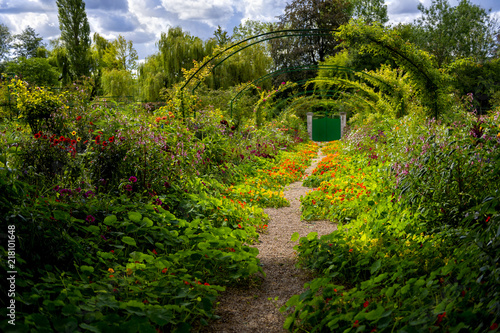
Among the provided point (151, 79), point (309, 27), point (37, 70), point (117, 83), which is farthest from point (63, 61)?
point (309, 27)

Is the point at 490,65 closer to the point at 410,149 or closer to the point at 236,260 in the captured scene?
the point at 410,149

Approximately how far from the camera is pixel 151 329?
1722mm

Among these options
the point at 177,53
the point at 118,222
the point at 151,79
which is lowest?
the point at 118,222

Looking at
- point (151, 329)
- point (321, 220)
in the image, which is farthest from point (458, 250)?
point (321, 220)

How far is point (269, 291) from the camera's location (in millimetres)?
2861

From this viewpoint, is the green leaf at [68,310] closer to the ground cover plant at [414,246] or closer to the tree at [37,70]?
the ground cover plant at [414,246]

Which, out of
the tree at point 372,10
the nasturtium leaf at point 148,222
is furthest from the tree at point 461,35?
the nasturtium leaf at point 148,222

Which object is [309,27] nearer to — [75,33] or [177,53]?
[177,53]

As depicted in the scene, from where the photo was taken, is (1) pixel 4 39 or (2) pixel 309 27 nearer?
(2) pixel 309 27

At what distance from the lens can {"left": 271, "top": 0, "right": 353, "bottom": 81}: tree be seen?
24.4m

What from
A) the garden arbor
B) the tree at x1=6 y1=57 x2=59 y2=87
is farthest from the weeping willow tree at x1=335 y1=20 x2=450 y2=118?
the tree at x1=6 y1=57 x2=59 y2=87

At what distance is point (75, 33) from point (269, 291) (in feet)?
88.2

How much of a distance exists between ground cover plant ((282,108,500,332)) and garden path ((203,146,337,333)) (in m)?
0.15

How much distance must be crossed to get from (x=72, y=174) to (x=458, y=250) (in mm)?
3346
